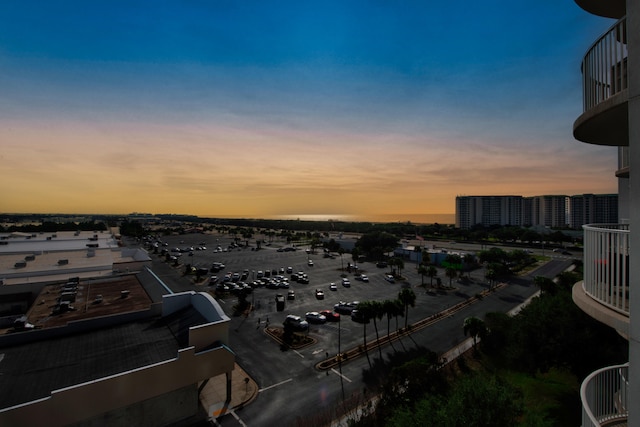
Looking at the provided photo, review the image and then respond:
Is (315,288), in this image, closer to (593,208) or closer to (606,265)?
(606,265)

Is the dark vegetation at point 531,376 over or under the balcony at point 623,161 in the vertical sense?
under

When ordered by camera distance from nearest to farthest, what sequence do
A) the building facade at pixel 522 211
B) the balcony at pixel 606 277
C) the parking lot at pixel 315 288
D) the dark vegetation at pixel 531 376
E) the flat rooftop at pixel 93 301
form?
the balcony at pixel 606 277 < the dark vegetation at pixel 531 376 < the flat rooftop at pixel 93 301 < the parking lot at pixel 315 288 < the building facade at pixel 522 211

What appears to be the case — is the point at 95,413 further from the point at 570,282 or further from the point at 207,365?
the point at 570,282

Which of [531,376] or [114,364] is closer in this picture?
[114,364]

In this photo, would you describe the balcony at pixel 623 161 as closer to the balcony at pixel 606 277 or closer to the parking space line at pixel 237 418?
the balcony at pixel 606 277

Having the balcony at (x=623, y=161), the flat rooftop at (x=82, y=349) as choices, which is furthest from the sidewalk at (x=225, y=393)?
the balcony at (x=623, y=161)

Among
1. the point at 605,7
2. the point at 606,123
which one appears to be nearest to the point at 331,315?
the point at 606,123

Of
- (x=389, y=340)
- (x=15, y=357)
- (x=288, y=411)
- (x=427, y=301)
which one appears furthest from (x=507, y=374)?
(x=15, y=357)
